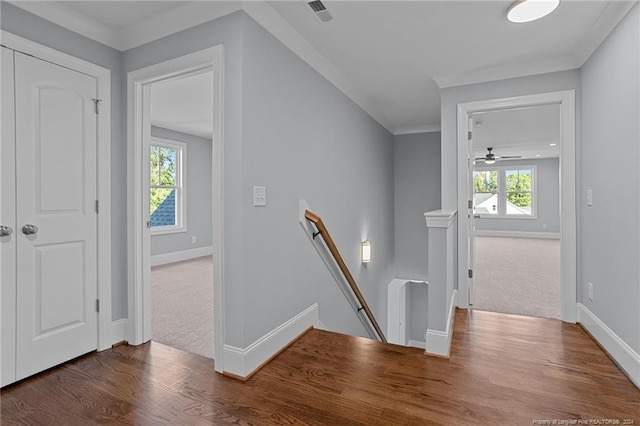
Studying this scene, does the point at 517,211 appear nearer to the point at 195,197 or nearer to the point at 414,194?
the point at 414,194

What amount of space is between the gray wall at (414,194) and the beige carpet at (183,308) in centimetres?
340

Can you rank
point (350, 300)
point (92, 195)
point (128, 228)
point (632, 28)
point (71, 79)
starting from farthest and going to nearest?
point (350, 300) < point (128, 228) < point (92, 195) < point (71, 79) < point (632, 28)

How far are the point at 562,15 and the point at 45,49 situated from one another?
11.5 ft

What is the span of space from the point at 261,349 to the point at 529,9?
293cm

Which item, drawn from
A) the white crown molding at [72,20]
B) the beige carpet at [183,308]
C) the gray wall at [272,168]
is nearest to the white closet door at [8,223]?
the white crown molding at [72,20]

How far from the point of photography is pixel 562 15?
2330 millimetres

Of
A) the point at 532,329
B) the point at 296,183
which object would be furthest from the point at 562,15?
the point at 532,329

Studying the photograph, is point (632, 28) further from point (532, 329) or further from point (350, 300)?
point (350, 300)

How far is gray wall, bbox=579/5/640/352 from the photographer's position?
6.64 ft

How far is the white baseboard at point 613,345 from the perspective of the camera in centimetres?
199

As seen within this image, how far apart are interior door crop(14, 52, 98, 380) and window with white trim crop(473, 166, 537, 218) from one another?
10.7 metres

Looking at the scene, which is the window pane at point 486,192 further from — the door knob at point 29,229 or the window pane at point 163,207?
the door knob at point 29,229

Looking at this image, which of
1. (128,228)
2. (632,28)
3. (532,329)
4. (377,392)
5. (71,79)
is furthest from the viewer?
(532,329)

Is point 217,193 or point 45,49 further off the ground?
point 45,49
